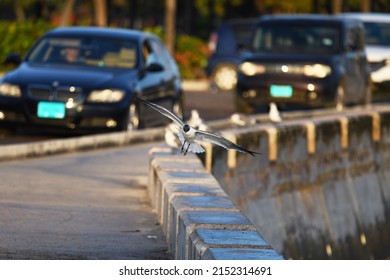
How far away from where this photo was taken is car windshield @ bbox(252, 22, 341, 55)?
2428 cm

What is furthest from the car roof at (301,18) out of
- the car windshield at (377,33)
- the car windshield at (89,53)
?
the car windshield at (89,53)

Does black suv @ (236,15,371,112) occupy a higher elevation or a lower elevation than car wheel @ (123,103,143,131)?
lower

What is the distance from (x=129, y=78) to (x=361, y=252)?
335 centimetres

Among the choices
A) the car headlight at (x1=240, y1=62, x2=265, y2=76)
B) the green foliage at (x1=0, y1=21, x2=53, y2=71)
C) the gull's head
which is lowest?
the green foliage at (x1=0, y1=21, x2=53, y2=71)

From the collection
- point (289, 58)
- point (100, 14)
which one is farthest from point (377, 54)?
point (100, 14)

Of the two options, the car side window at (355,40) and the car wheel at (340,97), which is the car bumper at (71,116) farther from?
the car side window at (355,40)

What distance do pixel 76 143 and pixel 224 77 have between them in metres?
20.4

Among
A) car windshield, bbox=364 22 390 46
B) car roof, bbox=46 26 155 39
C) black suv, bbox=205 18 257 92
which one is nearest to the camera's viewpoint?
car roof, bbox=46 26 155 39

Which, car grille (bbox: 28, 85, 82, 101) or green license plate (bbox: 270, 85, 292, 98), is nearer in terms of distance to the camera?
car grille (bbox: 28, 85, 82, 101)

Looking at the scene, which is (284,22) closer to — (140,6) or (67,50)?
(67,50)

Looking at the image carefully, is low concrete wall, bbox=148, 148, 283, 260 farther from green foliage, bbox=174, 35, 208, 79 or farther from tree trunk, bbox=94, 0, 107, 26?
green foliage, bbox=174, 35, 208, 79

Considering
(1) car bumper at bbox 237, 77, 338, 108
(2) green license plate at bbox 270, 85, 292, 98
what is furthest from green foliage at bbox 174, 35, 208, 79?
(2) green license plate at bbox 270, 85, 292, 98

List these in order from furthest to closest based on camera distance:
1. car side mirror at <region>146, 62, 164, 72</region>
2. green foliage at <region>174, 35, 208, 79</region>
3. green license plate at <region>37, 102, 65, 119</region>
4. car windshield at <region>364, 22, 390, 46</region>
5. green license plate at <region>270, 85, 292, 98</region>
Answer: green foliage at <region>174, 35, 208, 79</region> < car windshield at <region>364, 22, 390, 46</region> < green license plate at <region>270, 85, 292, 98</region> < car side mirror at <region>146, 62, 164, 72</region> < green license plate at <region>37, 102, 65, 119</region>

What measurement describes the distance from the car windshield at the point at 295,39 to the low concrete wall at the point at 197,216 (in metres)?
12.4
